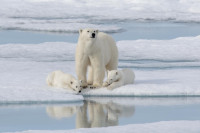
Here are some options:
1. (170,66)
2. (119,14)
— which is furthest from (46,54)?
(119,14)

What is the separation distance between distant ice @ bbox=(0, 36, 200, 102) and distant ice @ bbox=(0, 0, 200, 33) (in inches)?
174

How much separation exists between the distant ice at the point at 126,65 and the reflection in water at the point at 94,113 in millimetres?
285

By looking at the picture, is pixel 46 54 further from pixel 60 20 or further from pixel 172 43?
pixel 60 20

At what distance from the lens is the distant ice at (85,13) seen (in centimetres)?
1836

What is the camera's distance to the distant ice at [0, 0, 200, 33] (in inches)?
723

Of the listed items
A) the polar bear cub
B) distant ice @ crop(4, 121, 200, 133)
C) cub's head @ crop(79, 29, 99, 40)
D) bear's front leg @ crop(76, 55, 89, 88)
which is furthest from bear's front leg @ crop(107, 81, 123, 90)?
distant ice @ crop(4, 121, 200, 133)

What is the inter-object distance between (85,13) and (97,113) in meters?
16.4

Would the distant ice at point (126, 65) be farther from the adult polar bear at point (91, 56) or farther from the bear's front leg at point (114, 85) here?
the adult polar bear at point (91, 56)

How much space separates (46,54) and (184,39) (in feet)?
12.2

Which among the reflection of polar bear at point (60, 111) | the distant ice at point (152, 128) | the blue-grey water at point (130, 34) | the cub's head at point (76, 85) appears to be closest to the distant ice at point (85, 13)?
the blue-grey water at point (130, 34)

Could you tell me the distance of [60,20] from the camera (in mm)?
20219

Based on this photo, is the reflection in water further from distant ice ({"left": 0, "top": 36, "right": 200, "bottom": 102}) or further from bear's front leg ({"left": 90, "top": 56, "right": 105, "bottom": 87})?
bear's front leg ({"left": 90, "top": 56, "right": 105, "bottom": 87})

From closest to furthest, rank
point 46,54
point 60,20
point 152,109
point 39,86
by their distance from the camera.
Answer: point 152,109 → point 39,86 → point 46,54 → point 60,20

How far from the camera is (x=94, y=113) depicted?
639 centimetres
